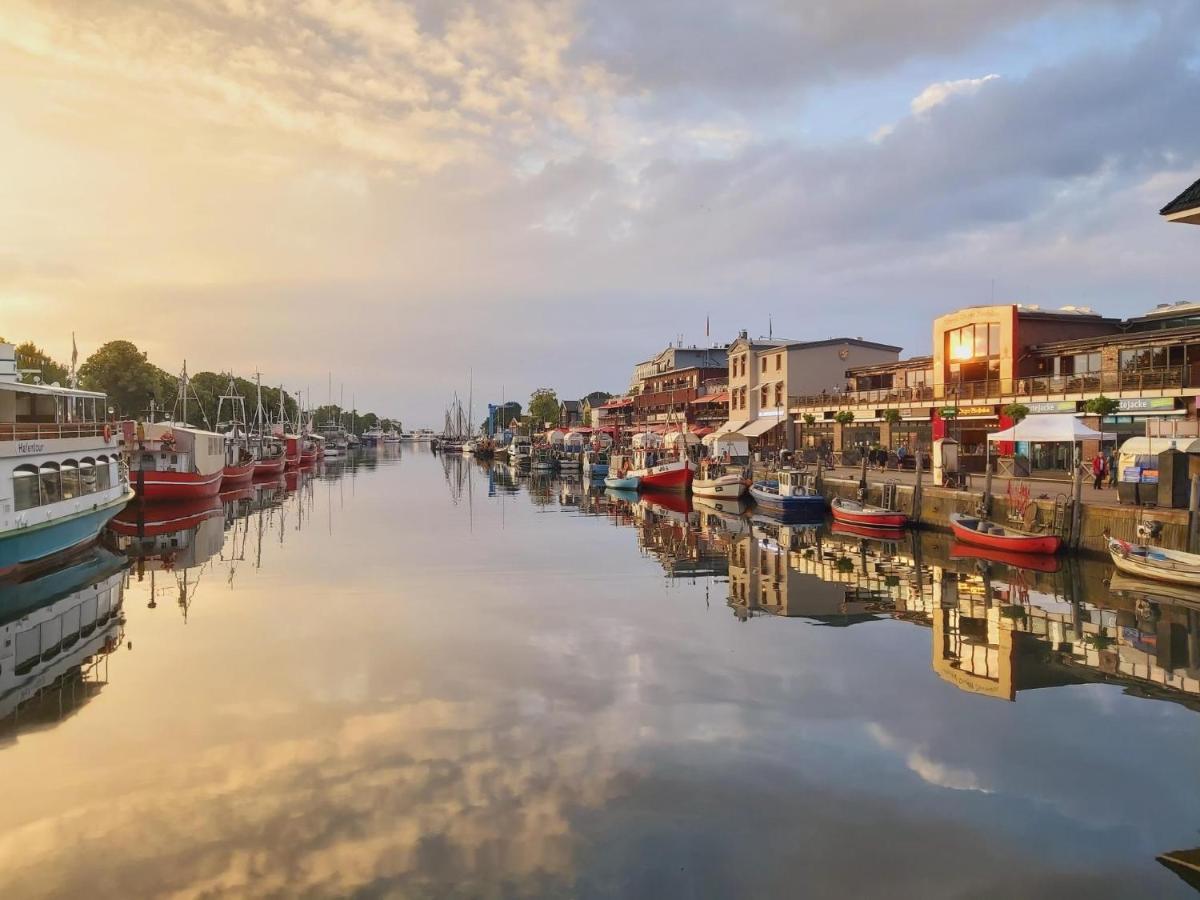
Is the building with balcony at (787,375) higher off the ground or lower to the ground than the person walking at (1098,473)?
higher

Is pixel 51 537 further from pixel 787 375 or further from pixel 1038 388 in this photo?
pixel 787 375

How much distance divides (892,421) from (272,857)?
5455 cm

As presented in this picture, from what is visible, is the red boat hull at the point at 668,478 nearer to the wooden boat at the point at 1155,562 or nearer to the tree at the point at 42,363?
the wooden boat at the point at 1155,562

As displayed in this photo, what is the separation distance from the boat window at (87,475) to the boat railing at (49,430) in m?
1.06

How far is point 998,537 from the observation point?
30.2m

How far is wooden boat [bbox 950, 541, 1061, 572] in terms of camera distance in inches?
1111

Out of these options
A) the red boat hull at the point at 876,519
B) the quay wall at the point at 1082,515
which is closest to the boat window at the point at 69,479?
the red boat hull at the point at 876,519

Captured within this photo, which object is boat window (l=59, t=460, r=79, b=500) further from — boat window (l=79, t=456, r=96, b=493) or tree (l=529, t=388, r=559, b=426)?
tree (l=529, t=388, r=559, b=426)

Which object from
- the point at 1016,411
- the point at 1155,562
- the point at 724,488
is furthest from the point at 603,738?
the point at 724,488

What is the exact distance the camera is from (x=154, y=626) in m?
21.6

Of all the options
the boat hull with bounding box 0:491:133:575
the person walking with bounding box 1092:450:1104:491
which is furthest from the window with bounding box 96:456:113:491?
the person walking with bounding box 1092:450:1104:491

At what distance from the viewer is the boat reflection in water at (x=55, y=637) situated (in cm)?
1537

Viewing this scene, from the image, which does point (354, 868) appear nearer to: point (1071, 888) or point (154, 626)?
point (1071, 888)

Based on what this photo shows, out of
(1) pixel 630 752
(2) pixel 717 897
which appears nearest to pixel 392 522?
(1) pixel 630 752
